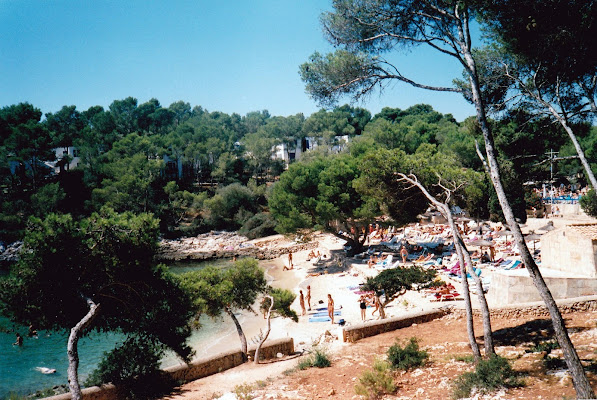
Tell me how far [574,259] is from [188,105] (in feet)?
363

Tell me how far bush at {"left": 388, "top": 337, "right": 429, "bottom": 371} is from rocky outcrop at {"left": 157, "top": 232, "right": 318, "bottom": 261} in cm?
2834

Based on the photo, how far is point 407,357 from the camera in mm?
8797

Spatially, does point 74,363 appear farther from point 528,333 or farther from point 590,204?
point 590,204

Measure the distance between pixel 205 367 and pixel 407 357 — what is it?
552 centimetres

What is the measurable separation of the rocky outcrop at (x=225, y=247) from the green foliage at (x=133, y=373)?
88.0 ft

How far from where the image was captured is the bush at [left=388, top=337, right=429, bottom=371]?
873cm

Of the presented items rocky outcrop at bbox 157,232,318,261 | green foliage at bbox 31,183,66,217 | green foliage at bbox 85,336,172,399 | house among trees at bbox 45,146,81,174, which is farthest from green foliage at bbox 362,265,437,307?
house among trees at bbox 45,146,81,174

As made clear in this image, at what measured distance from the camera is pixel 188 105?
11300cm

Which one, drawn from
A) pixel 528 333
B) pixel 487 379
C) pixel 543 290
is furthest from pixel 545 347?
pixel 543 290

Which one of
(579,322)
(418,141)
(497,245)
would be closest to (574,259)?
(579,322)

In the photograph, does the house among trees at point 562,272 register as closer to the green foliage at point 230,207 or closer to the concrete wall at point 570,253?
the concrete wall at point 570,253

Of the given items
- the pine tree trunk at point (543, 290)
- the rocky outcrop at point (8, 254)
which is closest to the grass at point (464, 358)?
the pine tree trunk at point (543, 290)

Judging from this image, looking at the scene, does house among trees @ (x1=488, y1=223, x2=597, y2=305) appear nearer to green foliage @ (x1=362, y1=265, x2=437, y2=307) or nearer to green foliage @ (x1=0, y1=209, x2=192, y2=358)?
green foliage @ (x1=362, y1=265, x2=437, y2=307)

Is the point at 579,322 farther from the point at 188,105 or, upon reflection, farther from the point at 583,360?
the point at 188,105
